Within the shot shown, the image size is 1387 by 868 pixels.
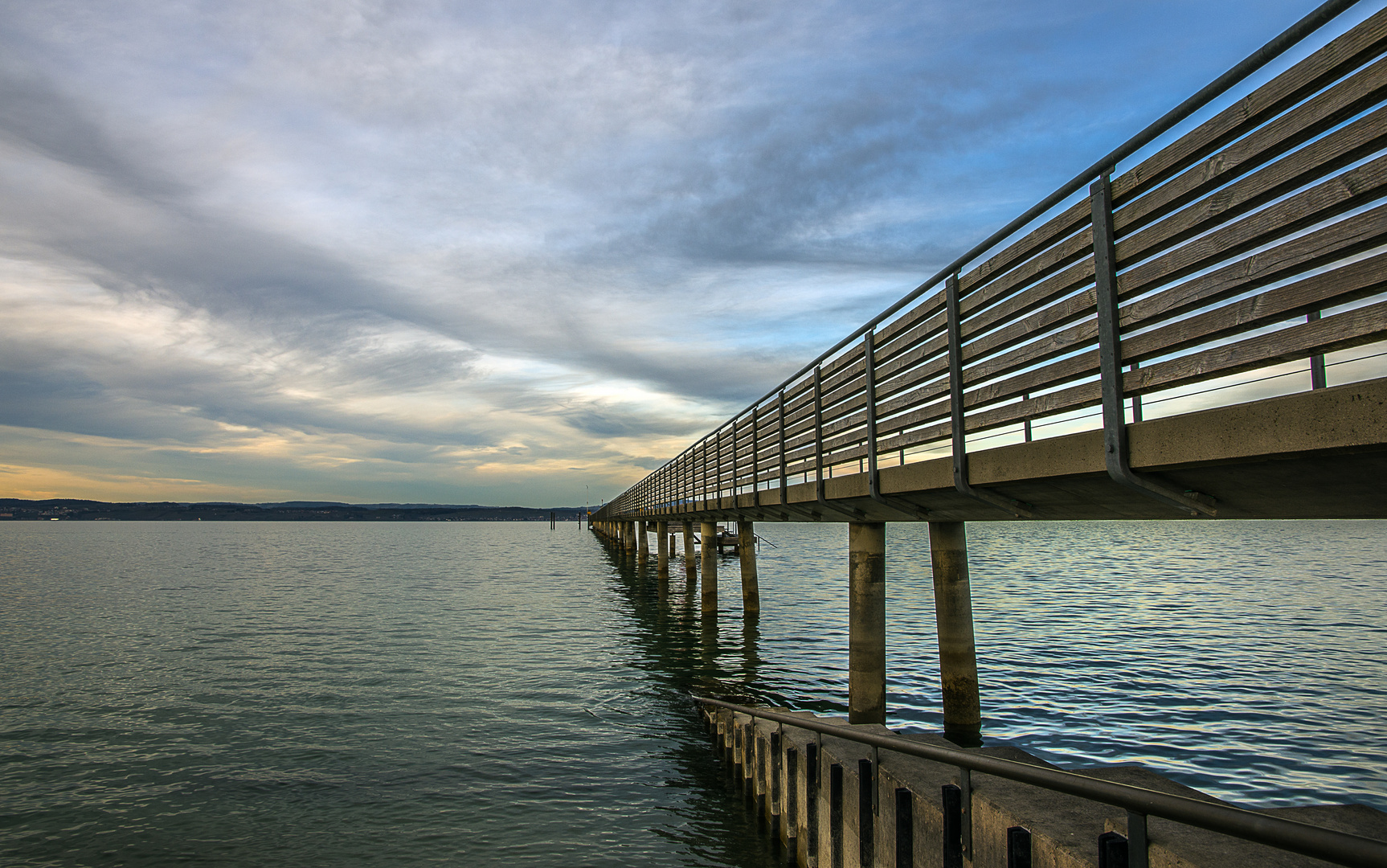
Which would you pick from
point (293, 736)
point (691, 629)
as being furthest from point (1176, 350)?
point (691, 629)

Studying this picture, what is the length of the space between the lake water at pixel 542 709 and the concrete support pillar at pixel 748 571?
0.67 meters

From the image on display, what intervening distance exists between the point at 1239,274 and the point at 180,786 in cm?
1406

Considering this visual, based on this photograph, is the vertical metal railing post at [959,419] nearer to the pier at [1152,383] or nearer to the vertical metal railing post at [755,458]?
the pier at [1152,383]

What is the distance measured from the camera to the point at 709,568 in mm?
29406

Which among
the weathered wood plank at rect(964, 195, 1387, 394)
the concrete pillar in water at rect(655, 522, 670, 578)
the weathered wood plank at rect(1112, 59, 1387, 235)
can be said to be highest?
the weathered wood plank at rect(1112, 59, 1387, 235)

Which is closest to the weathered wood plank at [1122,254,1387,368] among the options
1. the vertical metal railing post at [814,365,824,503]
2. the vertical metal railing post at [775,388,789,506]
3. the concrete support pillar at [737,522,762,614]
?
the vertical metal railing post at [814,365,824,503]

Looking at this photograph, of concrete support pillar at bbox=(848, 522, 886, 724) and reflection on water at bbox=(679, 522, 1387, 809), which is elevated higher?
concrete support pillar at bbox=(848, 522, 886, 724)

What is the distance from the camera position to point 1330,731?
1291 cm

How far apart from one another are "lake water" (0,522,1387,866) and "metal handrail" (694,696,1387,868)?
19.9 feet

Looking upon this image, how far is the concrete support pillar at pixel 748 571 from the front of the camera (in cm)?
2781

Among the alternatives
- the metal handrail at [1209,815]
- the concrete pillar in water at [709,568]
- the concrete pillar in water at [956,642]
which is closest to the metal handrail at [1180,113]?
the metal handrail at [1209,815]

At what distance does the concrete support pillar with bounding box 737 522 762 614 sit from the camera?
91.2ft

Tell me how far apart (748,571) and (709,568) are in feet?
5.92

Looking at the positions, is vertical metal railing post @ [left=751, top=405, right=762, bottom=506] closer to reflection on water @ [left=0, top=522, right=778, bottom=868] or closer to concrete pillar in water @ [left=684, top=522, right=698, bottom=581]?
Answer: reflection on water @ [left=0, top=522, right=778, bottom=868]
